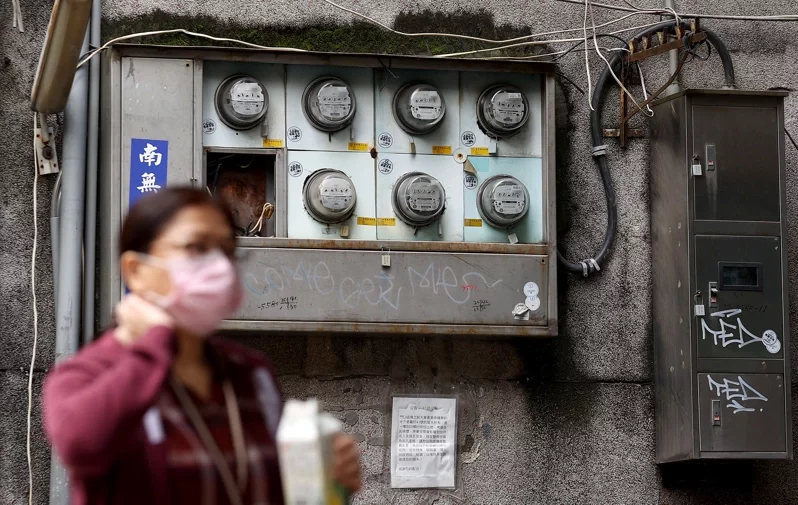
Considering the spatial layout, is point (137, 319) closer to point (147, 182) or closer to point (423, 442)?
point (147, 182)

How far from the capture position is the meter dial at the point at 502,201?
604cm

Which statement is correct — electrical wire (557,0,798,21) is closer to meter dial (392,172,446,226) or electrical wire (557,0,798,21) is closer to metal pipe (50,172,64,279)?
meter dial (392,172,446,226)

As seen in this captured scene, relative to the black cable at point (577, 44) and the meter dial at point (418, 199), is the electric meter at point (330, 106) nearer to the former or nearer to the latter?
the meter dial at point (418, 199)

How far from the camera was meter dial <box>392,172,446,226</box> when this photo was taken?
19.5 feet

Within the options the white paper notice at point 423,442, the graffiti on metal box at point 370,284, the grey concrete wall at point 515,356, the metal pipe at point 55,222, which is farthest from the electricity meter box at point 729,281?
the metal pipe at point 55,222

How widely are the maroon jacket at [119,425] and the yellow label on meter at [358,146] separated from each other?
13.0 ft

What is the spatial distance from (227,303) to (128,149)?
3.75m

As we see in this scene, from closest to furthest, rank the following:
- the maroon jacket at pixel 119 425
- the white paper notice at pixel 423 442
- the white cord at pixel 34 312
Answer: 1. the maroon jacket at pixel 119 425
2. the white cord at pixel 34 312
3. the white paper notice at pixel 423 442

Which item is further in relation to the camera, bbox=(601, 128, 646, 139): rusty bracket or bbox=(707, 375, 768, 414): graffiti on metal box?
bbox=(601, 128, 646, 139): rusty bracket

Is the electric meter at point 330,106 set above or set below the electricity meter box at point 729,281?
above

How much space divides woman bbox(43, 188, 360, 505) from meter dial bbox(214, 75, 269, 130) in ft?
11.8

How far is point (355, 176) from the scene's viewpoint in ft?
19.8

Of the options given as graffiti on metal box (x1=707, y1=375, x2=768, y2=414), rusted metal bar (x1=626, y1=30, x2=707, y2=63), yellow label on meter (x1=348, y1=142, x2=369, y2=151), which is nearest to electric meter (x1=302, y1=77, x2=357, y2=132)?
yellow label on meter (x1=348, y1=142, x2=369, y2=151)

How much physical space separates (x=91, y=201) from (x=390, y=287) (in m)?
1.72
